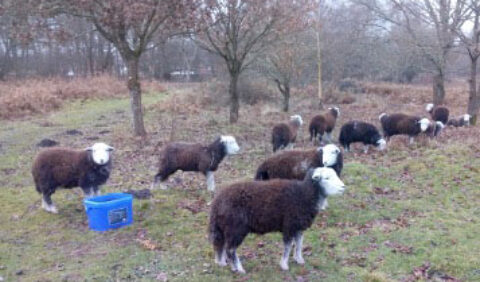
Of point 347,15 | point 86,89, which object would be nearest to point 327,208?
point 347,15

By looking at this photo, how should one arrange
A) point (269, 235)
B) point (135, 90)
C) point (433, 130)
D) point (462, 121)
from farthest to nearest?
point (462, 121), point (135, 90), point (433, 130), point (269, 235)

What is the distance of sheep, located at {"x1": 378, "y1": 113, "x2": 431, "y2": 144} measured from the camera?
1525cm

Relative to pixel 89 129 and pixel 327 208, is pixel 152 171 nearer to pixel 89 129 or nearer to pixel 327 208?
pixel 327 208

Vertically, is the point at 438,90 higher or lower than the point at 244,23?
lower

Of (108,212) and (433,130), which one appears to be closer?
(108,212)

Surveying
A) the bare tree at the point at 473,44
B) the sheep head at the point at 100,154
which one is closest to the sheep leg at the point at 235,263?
the sheep head at the point at 100,154

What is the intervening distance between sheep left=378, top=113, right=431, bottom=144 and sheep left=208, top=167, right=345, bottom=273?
9497 millimetres

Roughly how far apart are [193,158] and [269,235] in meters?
3.26

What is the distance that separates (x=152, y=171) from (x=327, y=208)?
5.35 meters

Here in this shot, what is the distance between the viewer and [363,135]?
14.5 metres

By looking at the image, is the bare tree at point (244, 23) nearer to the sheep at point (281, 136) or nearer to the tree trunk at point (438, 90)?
the sheep at point (281, 136)

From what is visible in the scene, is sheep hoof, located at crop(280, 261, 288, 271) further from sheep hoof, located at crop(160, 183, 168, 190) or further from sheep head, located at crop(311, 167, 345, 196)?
sheep hoof, located at crop(160, 183, 168, 190)

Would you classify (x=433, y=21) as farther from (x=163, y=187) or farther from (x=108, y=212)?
(x=108, y=212)

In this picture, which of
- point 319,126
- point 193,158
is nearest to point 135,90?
point 319,126
